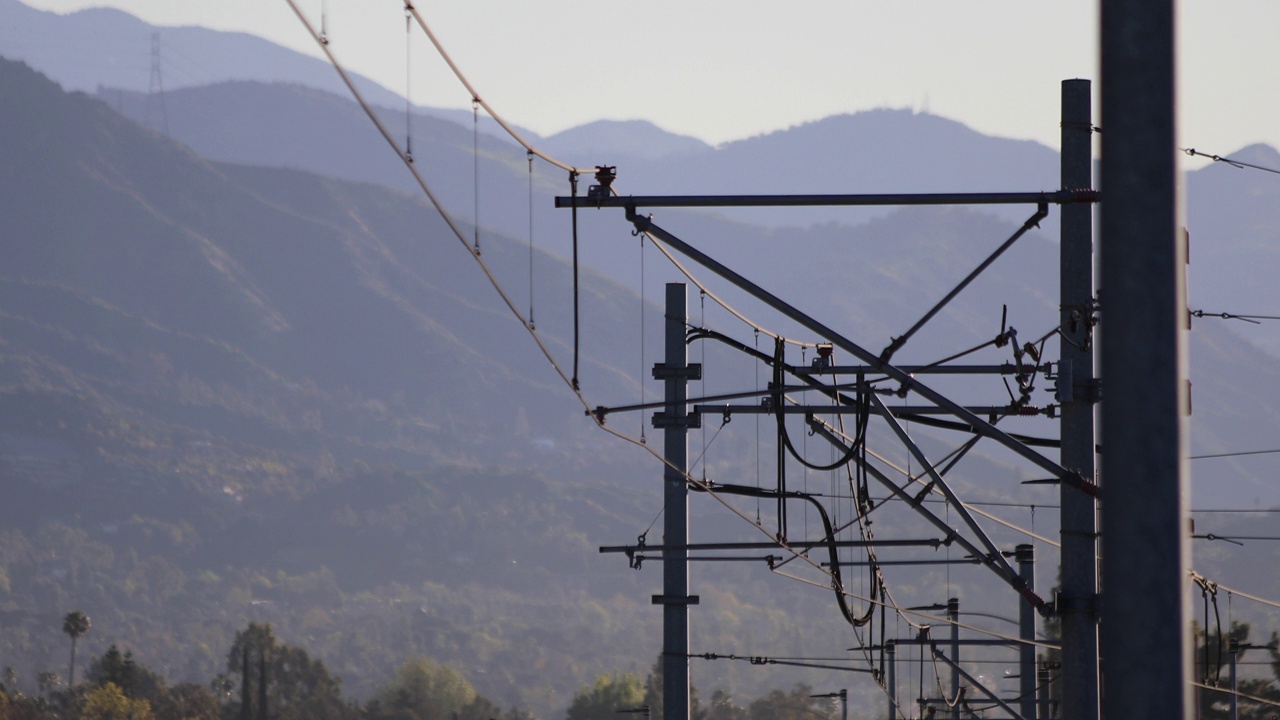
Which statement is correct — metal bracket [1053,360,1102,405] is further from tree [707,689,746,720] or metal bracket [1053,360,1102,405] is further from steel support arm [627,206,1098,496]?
tree [707,689,746,720]

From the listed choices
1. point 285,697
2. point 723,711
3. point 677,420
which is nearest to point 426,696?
point 285,697

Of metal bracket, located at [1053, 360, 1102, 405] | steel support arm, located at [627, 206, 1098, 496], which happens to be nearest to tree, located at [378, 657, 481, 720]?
steel support arm, located at [627, 206, 1098, 496]

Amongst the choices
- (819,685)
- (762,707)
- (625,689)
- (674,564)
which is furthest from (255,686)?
(674,564)

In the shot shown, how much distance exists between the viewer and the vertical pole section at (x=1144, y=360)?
4.00 metres

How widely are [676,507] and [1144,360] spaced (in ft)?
46.5

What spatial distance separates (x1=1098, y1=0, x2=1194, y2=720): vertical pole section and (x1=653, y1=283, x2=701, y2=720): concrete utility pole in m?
13.5

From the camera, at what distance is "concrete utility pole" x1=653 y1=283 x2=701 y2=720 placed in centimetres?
1777

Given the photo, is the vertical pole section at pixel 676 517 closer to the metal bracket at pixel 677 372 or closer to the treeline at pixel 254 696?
the metal bracket at pixel 677 372

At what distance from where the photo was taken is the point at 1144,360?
13.1 feet

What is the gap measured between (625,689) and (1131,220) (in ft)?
409

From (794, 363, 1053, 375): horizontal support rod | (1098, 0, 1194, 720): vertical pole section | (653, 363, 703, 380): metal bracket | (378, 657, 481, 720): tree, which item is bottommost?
(378, 657, 481, 720): tree

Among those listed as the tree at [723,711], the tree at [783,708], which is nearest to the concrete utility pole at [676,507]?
the tree at [783,708]

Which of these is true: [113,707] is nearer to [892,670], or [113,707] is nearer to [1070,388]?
[892,670]

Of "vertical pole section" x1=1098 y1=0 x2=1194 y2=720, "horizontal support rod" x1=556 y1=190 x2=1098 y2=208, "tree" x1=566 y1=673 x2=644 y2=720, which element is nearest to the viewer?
"vertical pole section" x1=1098 y1=0 x2=1194 y2=720
